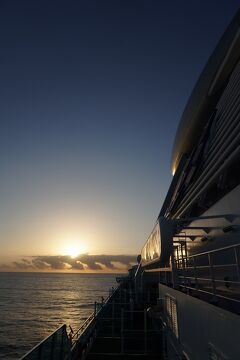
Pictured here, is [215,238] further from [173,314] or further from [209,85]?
[209,85]

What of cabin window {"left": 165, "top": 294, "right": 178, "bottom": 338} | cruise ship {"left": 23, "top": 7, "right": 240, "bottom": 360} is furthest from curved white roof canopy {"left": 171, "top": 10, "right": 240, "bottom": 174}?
cabin window {"left": 165, "top": 294, "right": 178, "bottom": 338}

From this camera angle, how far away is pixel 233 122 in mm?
6031

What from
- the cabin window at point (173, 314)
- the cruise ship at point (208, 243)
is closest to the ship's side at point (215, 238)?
the cruise ship at point (208, 243)

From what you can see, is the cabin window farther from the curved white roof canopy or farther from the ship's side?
the curved white roof canopy

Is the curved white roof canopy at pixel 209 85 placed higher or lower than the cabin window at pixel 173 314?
higher

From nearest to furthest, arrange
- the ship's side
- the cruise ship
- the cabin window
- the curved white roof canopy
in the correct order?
the ship's side, the cruise ship, the cabin window, the curved white roof canopy

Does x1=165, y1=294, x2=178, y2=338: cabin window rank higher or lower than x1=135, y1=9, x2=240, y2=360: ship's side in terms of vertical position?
lower

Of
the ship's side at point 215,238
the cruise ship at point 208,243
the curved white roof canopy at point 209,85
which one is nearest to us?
the ship's side at point 215,238

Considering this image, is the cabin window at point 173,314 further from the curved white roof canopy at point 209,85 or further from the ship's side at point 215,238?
the curved white roof canopy at point 209,85

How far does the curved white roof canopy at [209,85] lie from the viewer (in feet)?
29.1

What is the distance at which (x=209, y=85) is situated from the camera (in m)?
10.7

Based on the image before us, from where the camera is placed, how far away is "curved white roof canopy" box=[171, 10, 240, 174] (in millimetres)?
8867

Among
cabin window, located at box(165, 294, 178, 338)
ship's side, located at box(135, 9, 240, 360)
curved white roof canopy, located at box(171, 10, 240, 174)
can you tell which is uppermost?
Answer: curved white roof canopy, located at box(171, 10, 240, 174)

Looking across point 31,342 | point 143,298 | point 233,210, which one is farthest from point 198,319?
point 31,342
